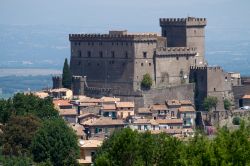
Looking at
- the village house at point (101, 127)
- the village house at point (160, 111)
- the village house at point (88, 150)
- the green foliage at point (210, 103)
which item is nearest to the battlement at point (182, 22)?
the green foliage at point (210, 103)

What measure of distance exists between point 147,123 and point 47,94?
11.3 meters

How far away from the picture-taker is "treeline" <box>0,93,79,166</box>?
2722 inches

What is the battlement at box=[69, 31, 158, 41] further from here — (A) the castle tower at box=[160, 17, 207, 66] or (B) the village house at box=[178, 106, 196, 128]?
(B) the village house at box=[178, 106, 196, 128]

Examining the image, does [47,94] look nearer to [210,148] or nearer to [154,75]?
[154,75]

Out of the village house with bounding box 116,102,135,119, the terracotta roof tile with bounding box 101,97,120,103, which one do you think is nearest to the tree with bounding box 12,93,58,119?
the village house with bounding box 116,102,135,119

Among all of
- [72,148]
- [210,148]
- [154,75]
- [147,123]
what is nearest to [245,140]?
[210,148]

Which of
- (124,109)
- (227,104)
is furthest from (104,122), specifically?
(227,104)

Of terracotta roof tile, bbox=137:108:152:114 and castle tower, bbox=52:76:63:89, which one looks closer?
terracotta roof tile, bbox=137:108:152:114

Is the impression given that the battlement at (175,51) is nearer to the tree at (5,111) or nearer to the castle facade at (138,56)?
the castle facade at (138,56)

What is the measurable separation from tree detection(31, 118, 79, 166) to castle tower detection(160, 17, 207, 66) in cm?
2340

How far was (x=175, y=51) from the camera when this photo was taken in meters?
92.2

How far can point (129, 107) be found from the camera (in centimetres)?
8819

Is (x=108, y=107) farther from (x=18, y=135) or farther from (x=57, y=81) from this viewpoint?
(x=18, y=135)

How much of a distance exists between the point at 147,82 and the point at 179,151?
38.0 meters
